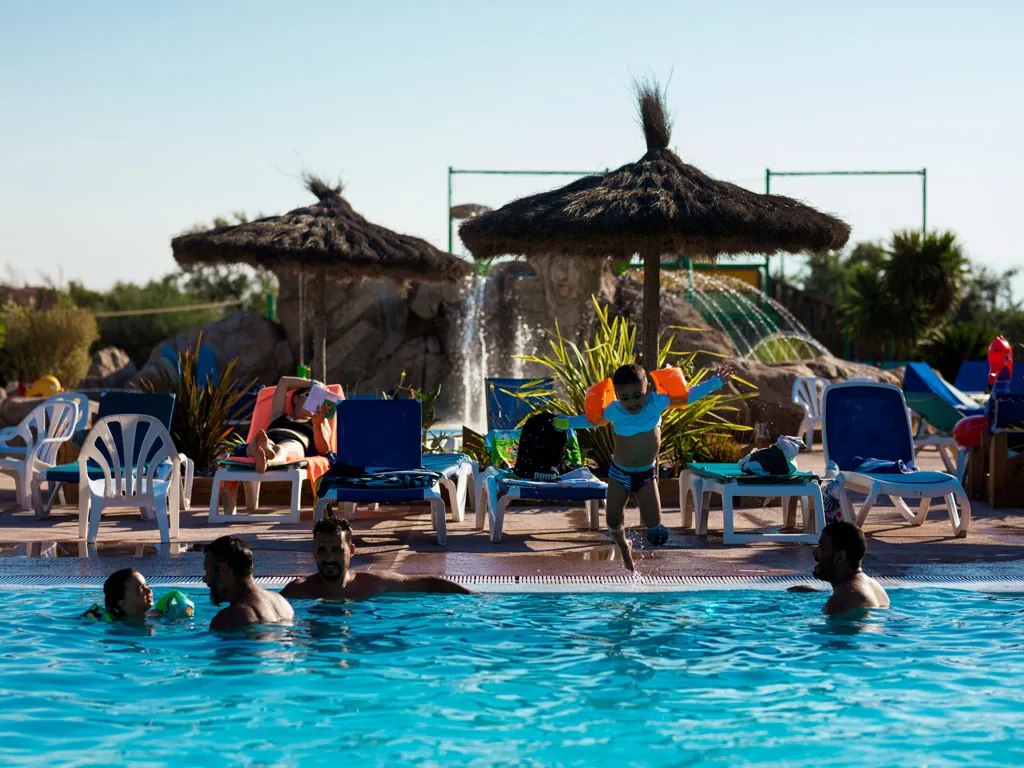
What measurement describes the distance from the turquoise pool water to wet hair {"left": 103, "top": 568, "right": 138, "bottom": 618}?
12 centimetres

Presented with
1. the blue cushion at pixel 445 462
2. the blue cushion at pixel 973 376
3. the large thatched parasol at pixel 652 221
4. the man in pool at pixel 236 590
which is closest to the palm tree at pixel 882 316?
the blue cushion at pixel 973 376

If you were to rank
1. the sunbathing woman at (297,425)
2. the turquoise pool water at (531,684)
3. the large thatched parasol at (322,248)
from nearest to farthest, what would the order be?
the turquoise pool water at (531,684) < the sunbathing woman at (297,425) < the large thatched parasol at (322,248)

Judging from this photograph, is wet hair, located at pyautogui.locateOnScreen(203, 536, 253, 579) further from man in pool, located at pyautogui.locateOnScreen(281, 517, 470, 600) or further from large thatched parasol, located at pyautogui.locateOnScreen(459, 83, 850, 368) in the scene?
large thatched parasol, located at pyautogui.locateOnScreen(459, 83, 850, 368)

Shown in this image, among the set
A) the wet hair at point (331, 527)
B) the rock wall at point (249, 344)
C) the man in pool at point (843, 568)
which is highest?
the rock wall at point (249, 344)

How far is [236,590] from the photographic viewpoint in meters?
5.50

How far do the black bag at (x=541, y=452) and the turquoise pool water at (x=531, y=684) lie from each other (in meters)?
1.99

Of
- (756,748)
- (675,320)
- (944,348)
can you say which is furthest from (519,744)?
(944,348)

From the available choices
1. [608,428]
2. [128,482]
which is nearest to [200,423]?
[128,482]

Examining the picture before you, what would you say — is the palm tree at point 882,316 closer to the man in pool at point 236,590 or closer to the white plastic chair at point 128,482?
the white plastic chair at point 128,482

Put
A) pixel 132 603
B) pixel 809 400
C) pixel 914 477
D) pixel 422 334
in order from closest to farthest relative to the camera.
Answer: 1. pixel 132 603
2. pixel 914 477
3. pixel 809 400
4. pixel 422 334

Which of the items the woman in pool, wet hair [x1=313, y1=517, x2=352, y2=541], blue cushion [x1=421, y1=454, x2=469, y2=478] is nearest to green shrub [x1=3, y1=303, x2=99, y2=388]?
blue cushion [x1=421, y1=454, x2=469, y2=478]

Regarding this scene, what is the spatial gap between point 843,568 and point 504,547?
2.58 metres

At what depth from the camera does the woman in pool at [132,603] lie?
220 inches

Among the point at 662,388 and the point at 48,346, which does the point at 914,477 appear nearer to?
the point at 662,388
